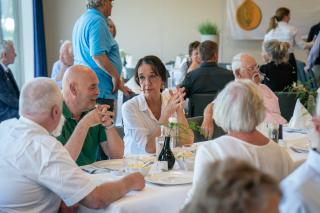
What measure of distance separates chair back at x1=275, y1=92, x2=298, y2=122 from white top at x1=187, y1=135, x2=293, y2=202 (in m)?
2.59

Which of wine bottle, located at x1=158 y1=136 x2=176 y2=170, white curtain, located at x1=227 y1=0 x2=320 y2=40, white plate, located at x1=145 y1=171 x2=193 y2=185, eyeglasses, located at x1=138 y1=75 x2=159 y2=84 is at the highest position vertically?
white curtain, located at x1=227 y1=0 x2=320 y2=40

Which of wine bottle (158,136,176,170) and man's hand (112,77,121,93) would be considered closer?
wine bottle (158,136,176,170)

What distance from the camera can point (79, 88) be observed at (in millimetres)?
2787

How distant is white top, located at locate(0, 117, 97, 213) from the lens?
1.92 metres

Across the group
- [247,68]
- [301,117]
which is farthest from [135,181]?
[247,68]

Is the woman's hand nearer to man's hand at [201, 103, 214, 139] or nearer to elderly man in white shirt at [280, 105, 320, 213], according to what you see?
man's hand at [201, 103, 214, 139]

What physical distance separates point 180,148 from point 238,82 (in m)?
0.72

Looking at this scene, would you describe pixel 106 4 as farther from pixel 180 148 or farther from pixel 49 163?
pixel 49 163

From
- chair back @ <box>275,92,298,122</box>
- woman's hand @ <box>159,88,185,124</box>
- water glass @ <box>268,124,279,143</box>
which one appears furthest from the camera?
chair back @ <box>275,92,298,122</box>

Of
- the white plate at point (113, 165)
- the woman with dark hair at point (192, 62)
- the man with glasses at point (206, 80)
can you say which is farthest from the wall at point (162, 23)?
the white plate at point (113, 165)

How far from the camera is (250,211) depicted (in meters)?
0.94

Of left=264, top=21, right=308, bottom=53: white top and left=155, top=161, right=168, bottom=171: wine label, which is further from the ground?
left=264, top=21, right=308, bottom=53: white top

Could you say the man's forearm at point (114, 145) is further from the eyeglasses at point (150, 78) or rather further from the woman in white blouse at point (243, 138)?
the woman in white blouse at point (243, 138)

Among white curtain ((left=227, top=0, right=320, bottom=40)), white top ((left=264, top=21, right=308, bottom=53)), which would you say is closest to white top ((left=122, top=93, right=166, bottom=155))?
white top ((left=264, top=21, right=308, bottom=53))
